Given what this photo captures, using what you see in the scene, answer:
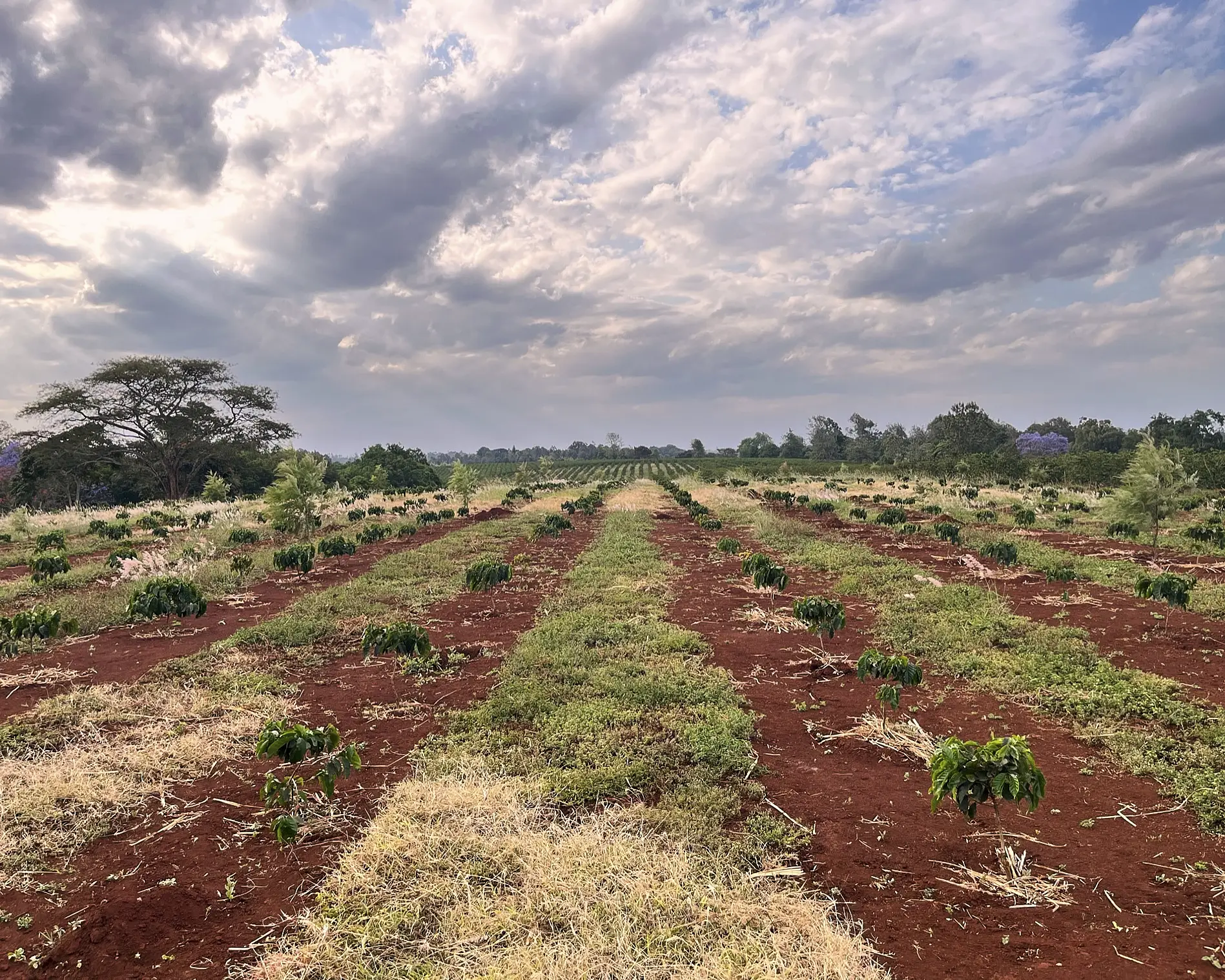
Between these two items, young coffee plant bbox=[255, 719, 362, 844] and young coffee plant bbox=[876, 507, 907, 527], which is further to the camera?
young coffee plant bbox=[876, 507, 907, 527]

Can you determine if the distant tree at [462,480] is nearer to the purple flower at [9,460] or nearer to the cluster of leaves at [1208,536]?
the cluster of leaves at [1208,536]

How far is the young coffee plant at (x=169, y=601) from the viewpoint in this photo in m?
10.1

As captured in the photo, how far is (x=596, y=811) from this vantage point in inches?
202

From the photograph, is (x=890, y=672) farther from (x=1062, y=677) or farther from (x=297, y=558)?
(x=297, y=558)

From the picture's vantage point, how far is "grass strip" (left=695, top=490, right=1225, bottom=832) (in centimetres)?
574

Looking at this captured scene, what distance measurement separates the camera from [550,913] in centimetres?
390

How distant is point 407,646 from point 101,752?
10.7 ft

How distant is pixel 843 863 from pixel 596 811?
1941 millimetres

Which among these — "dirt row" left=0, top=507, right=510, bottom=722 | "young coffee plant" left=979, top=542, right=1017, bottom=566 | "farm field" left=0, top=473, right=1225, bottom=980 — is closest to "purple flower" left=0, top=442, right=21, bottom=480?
"dirt row" left=0, top=507, right=510, bottom=722

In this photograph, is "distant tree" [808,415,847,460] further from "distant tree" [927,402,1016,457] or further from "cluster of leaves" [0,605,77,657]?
"cluster of leaves" [0,605,77,657]

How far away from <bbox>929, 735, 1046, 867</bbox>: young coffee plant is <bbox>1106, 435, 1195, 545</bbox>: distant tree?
17594 millimetres

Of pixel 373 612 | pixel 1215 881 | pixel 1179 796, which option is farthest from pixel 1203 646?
pixel 373 612

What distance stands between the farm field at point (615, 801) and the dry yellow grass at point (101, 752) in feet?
0.12

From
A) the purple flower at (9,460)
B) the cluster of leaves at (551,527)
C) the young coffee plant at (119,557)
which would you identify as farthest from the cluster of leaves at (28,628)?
the purple flower at (9,460)
